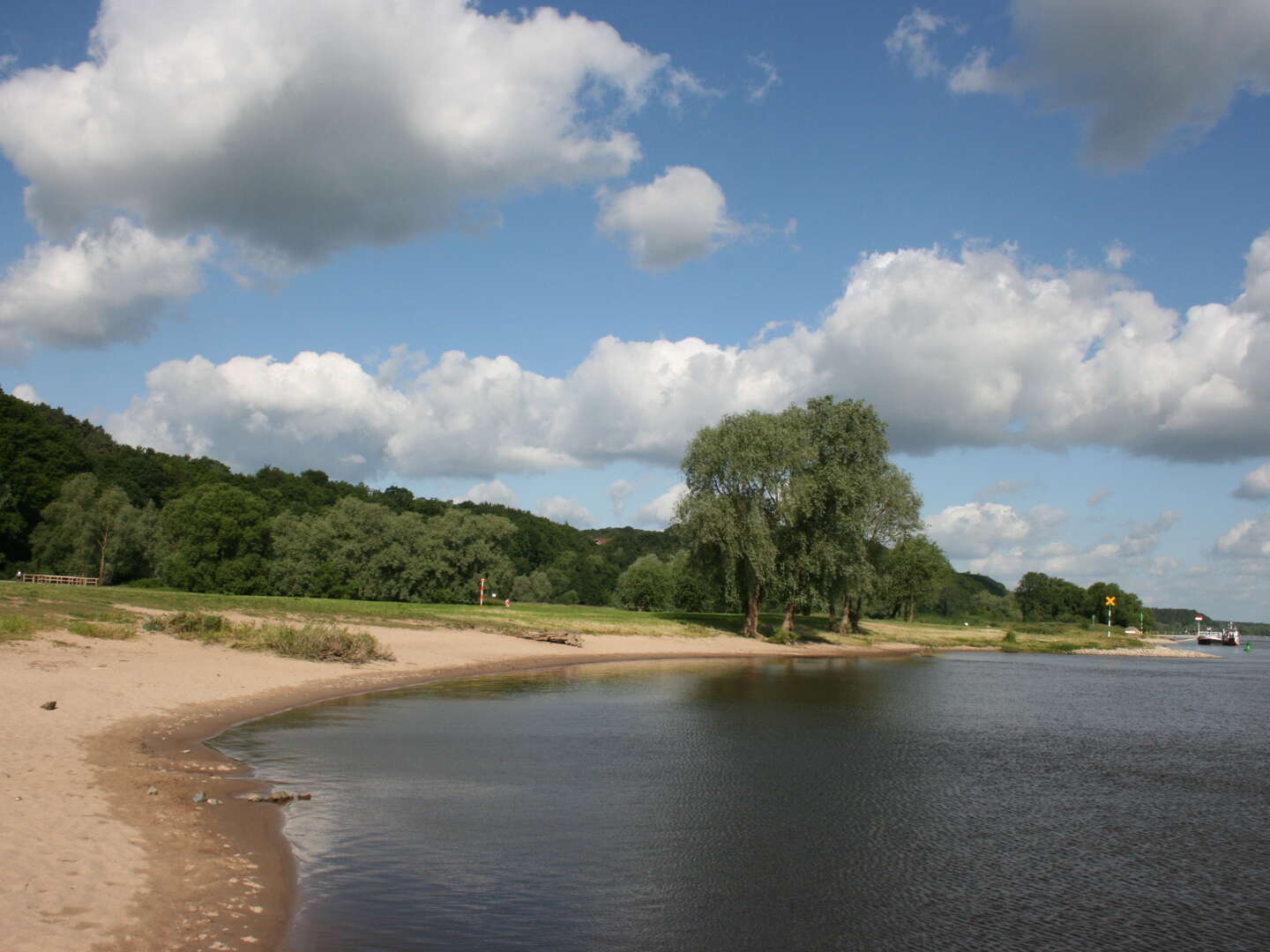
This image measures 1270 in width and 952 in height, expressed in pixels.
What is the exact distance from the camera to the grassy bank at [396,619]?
1136 inches

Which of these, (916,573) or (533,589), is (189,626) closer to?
(916,573)

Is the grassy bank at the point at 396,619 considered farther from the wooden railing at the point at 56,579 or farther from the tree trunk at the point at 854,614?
the wooden railing at the point at 56,579

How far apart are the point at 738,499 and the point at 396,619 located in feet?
77.7

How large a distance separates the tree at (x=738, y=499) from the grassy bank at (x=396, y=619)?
5107 mm

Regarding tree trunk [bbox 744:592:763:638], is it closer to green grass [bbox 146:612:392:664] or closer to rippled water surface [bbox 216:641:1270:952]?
rippled water surface [bbox 216:641:1270:952]

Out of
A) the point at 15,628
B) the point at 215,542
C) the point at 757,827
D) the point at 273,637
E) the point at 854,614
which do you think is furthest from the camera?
the point at 215,542

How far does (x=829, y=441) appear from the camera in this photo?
6009cm

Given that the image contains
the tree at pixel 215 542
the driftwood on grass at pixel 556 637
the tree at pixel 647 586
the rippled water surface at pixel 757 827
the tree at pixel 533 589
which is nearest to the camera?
the rippled water surface at pixel 757 827

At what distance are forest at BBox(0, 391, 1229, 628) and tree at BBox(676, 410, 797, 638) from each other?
4.0 inches

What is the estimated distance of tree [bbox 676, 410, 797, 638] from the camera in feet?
180

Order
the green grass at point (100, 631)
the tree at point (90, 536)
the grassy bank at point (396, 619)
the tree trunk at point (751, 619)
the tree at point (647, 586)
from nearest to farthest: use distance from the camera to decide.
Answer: the green grass at point (100, 631)
the grassy bank at point (396, 619)
the tree trunk at point (751, 619)
the tree at point (90, 536)
the tree at point (647, 586)

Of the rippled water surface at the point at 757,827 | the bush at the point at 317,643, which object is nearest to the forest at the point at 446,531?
the bush at the point at 317,643

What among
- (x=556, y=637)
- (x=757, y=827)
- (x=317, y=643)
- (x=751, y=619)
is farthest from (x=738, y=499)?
(x=757, y=827)

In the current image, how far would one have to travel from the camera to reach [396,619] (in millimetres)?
44750
